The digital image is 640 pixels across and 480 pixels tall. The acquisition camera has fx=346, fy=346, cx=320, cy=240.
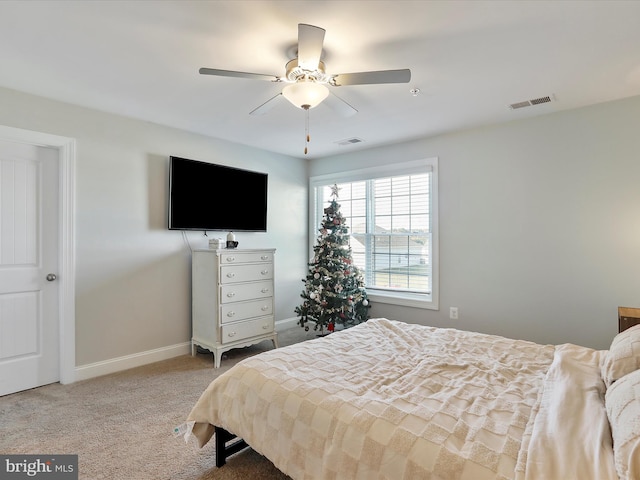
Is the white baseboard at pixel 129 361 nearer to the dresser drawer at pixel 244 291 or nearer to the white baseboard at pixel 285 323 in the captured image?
the dresser drawer at pixel 244 291

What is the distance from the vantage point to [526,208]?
3.45 metres

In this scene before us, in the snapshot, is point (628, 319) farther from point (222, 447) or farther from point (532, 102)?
point (222, 447)

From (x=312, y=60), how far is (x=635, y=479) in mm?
2165

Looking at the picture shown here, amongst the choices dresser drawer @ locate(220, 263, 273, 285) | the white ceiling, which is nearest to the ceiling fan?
the white ceiling

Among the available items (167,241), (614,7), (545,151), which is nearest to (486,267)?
(545,151)

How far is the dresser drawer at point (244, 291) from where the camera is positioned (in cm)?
364

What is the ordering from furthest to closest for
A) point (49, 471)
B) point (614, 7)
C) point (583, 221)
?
point (583, 221) → point (49, 471) → point (614, 7)

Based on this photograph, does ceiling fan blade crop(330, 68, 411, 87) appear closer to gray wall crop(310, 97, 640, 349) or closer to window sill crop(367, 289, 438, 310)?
gray wall crop(310, 97, 640, 349)

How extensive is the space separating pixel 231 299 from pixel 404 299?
208 cm

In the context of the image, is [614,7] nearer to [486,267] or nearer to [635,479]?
[635,479]

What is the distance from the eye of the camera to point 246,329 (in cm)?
381

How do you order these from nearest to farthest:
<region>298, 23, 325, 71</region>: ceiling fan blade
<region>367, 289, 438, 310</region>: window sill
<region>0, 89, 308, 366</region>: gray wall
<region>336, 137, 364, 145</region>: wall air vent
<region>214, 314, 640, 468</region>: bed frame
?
1. <region>298, 23, 325, 71</region>: ceiling fan blade
2. <region>214, 314, 640, 468</region>: bed frame
3. <region>0, 89, 308, 366</region>: gray wall
4. <region>367, 289, 438, 310</region>: window sill
5. <region>336, 137, 364, 145</region>: wall air vent

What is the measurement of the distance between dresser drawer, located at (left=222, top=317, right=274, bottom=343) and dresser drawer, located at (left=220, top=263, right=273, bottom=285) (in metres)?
0.47

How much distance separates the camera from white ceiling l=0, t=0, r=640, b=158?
6.06ft
